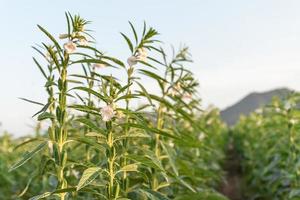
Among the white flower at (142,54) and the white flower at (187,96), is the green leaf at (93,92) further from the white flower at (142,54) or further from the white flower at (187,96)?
the white flower at (187,96)

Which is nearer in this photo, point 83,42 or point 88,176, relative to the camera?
point 88,176

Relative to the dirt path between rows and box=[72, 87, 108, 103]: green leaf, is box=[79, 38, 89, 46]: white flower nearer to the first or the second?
box=[72, 87, 108, 103]: green leaf

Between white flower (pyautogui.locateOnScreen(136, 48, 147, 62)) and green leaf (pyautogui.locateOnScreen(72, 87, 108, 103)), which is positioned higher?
white flower (pyautogui.locateOnScreen(136, 48, 147, 62))

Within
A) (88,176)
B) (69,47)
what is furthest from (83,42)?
(88,176)

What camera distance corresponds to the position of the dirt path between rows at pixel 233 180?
1216cm

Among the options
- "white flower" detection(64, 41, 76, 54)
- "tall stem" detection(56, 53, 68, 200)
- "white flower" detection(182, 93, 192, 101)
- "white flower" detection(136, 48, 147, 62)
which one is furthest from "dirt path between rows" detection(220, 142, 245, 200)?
"white flower" detection(64, 41, 76, 54)

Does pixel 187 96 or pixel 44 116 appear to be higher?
pixel 187 96

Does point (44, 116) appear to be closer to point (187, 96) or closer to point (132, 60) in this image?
point (132, 60)

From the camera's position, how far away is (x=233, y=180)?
14.5 m

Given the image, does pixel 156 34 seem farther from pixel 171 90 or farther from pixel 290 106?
pixel 290 106

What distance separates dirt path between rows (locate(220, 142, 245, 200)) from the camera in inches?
479

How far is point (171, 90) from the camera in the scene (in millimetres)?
3822

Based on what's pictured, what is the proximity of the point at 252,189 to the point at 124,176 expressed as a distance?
27.6ft

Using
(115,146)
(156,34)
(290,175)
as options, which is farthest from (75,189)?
(290,175)
